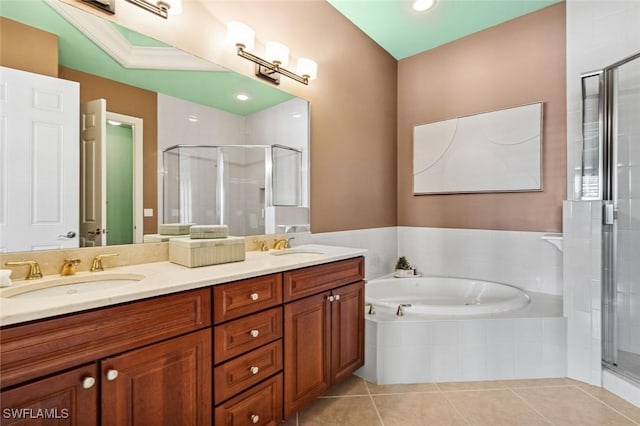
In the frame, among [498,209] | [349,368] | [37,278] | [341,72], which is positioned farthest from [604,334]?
[37,278]

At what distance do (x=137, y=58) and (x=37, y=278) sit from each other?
3.50ft

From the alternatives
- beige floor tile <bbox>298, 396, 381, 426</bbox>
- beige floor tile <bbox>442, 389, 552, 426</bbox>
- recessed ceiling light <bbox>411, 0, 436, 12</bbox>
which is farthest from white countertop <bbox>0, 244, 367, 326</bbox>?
recessed ceiling light <bbox>411, 0, 436, 12</bbox>

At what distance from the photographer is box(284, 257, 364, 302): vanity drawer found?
1549mm

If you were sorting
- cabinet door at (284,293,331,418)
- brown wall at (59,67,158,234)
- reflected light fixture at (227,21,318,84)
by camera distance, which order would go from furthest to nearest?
reflected light fixture at (227,21,318,84) → cabinet door at (284,293,331,418) → brown wall at (59,67,158,234)

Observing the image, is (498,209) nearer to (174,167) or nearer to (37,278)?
(174,167)

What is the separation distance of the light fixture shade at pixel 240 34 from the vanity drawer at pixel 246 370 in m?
1.70

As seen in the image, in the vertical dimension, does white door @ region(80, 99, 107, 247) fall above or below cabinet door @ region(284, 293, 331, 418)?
above

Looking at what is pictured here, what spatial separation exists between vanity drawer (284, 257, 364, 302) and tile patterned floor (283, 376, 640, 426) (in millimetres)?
721

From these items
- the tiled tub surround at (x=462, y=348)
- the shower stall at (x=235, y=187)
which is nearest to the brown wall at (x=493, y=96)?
the tiled tub surround at (x=462, y=348)

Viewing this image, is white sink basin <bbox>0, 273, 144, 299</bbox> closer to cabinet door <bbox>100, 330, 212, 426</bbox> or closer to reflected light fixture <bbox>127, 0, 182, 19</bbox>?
cabinet door <bbox>100, 330, 212, 426</bbox>

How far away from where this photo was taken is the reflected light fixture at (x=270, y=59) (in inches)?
74.0

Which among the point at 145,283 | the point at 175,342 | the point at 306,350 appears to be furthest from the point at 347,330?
the point at 145,283

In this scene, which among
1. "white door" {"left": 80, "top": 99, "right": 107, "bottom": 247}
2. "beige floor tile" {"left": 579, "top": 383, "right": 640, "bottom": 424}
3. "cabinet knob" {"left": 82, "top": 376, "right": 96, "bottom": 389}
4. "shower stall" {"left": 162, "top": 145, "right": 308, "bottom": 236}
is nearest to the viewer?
"cabinet knob" {"left": 82, "top": 376, "right": 96, "bottom": 389}

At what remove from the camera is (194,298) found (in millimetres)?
1147
